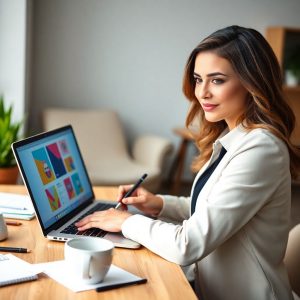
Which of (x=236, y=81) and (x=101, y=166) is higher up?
(x=236, y=81)

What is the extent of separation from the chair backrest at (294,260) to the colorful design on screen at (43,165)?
0.73 m

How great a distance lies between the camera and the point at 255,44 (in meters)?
1.35

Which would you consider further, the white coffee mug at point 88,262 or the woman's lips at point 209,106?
the woman's lips at point 209,106

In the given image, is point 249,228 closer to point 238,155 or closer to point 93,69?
point 238,155

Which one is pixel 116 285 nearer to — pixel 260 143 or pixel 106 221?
pixel 106 221

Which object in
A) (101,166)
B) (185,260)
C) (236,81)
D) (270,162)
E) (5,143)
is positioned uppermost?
(236,81)

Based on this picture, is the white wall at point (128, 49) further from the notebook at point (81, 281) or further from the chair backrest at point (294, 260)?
the notebook at point (81, 281)

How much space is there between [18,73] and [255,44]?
2532mm

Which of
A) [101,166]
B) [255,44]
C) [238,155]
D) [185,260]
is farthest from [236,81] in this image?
[101,166]

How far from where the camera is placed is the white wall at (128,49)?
4203 mm

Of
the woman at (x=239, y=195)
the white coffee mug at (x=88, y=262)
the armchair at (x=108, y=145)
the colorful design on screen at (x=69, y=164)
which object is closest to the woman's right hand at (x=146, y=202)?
the woman at (x=239, y=195)

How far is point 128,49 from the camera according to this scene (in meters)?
4.34

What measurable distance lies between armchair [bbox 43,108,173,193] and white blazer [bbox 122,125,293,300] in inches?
88.1

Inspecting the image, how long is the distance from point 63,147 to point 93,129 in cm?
238
